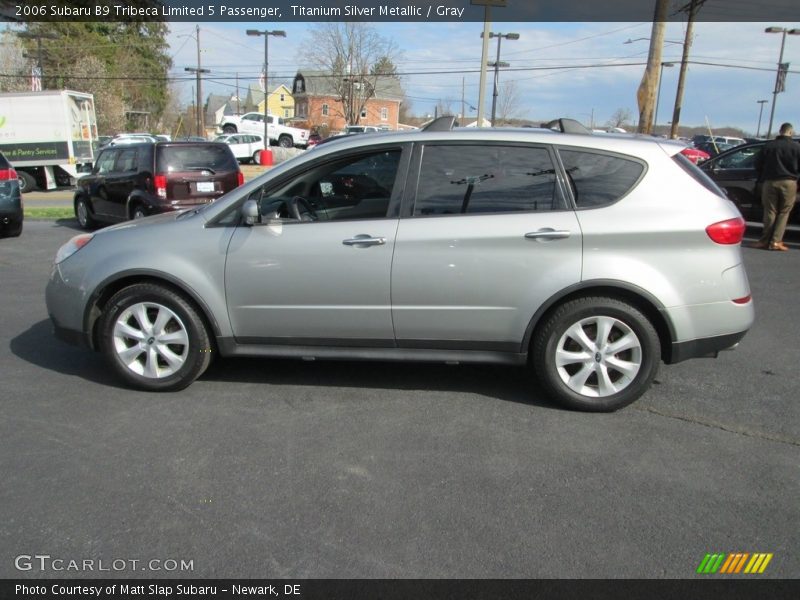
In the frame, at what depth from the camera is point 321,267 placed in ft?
12.9

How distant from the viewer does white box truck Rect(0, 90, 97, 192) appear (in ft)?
68.2

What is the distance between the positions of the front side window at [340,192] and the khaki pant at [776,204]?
25.7ft

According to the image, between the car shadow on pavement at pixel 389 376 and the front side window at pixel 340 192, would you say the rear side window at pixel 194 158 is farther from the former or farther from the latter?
the front side window at pixel 340 192

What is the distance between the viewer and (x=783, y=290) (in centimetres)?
729

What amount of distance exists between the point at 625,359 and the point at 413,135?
6.51 feet

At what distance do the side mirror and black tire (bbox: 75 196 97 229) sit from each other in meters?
9.42

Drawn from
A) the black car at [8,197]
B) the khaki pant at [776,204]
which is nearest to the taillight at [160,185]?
the black car at [8,197]

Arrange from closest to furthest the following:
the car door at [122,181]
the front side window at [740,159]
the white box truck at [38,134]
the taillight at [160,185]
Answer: the taillight at [160,185], the car door at [122,181], the front side window at [740,159], the white box truck at [38,134]

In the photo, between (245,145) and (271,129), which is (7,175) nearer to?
(245,145)

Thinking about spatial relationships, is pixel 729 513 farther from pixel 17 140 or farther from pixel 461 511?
pixel 17 140

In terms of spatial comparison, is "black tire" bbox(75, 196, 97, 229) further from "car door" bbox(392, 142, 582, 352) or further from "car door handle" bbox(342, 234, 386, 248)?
"car door" bbox(392, 142, 582, 352)

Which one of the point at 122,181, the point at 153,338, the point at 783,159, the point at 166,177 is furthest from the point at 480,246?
the point at 122,181

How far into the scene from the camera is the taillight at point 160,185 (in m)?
9.70
